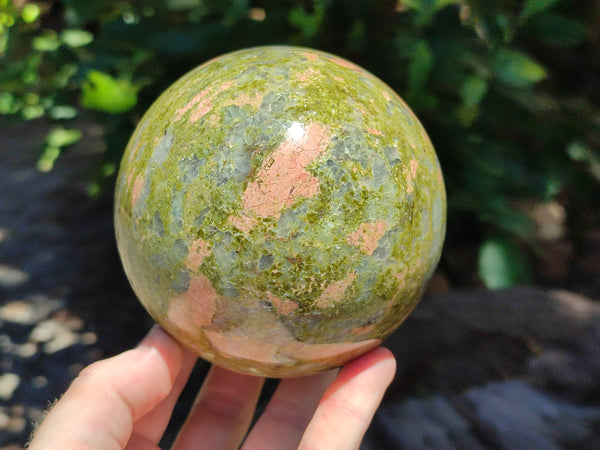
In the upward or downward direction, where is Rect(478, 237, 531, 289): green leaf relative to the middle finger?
upward

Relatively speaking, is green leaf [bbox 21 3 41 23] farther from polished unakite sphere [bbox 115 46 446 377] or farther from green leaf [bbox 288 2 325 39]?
polished unakite sphere [bbox 115 46 446 377]

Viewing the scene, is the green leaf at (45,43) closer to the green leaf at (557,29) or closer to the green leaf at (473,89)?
the green leaf at (473,89)

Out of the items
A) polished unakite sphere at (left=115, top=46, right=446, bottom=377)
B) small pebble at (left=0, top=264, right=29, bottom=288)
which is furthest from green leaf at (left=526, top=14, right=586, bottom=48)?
small pebble at (left=0, top=264, right=29, bottom=288)

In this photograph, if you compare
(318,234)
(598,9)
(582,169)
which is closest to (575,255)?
(582,169)

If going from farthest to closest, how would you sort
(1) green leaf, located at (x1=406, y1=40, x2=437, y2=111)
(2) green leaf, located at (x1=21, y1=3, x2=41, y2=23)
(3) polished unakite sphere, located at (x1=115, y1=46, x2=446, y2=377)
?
(2) green leaf, located at (x1=21, y1=3, x2=41, y2=23) → (1) green leaf, located at (x1=406, y1=40, x2=437, y2=111) → (3) polished unakite sphere, located at (x1=115, y1=46, x2=446, y2=377)

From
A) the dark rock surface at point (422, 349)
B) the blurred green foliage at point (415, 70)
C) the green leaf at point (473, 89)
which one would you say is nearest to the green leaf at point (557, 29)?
the blurred green foliage at point (415, 70)

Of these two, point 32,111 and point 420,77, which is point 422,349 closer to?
point 420,77

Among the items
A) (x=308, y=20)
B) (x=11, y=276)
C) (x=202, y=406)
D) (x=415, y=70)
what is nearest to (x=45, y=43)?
(x=11, y=276)
